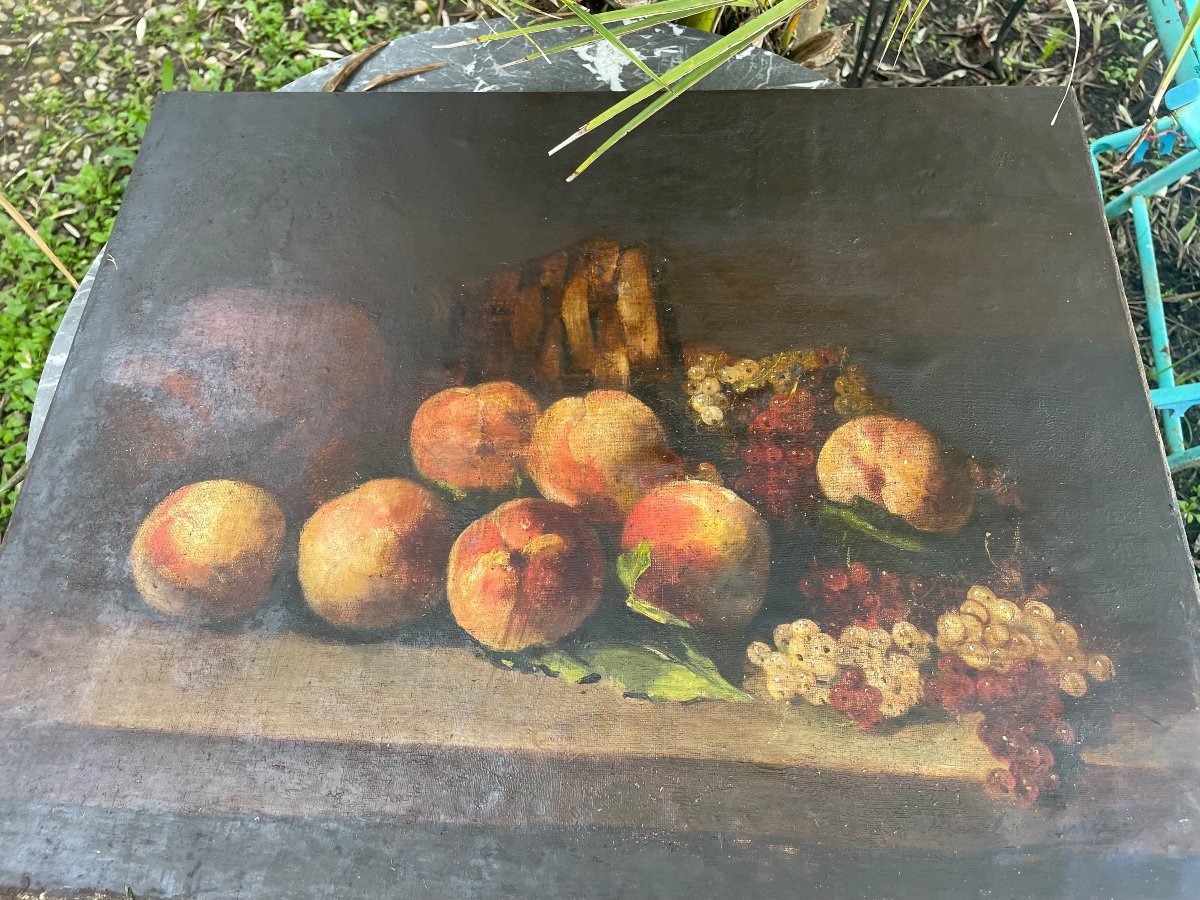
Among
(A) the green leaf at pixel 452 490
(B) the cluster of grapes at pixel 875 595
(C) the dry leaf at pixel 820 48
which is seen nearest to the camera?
(B) the cluster of grapes at pixel 875 595

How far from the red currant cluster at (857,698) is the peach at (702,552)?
0.20 m

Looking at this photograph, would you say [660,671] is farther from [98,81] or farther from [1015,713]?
[98,81]

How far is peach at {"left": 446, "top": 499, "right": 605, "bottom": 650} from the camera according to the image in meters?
1.47

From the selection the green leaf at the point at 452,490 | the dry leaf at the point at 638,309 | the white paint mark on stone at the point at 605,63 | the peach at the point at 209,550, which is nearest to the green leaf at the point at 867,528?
the dry leaf at the point at 638,309

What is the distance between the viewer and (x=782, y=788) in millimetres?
1356

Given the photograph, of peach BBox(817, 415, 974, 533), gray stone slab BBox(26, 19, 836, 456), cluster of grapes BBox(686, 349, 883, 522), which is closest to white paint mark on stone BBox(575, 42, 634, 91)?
gray stone slab BBox(26, 19, 836, 456)

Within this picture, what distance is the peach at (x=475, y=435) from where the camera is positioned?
1574 mm

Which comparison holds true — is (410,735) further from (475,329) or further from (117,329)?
(117,329)

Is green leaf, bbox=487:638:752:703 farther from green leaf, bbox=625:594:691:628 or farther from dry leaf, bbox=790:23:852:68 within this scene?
dry leaf, bbox=790:23:852:68

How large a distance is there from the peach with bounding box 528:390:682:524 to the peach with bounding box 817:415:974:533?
12.7 inches

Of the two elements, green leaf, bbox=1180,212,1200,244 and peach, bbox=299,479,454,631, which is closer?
peach, bbox=299,479,454,631

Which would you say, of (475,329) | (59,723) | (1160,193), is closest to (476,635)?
(475,329)

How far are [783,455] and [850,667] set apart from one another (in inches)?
16.8

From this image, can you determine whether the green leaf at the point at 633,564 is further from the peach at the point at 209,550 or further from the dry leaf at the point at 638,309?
the peach at the point at 209,550
